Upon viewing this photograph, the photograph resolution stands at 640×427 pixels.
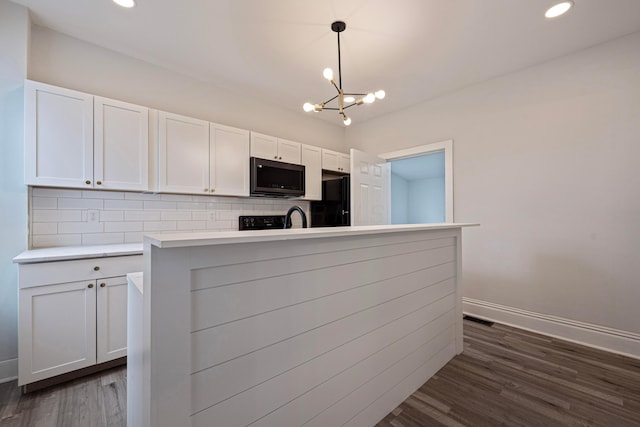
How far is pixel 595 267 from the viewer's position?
2412mm

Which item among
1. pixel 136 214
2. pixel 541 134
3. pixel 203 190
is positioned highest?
pixel 541 134

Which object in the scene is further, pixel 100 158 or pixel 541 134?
pixel 541 134

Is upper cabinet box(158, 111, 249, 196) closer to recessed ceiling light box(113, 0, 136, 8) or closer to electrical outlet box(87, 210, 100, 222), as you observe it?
electrical outlet box(87, 210, 100, 222)

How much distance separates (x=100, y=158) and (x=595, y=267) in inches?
173

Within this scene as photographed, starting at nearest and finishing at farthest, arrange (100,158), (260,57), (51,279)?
(51,279) < (100,158) < (260,57)

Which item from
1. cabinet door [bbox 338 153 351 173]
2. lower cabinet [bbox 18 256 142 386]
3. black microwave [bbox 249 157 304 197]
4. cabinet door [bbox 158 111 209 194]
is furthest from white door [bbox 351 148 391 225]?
lower cabinet [bbox 18 256 142 386]

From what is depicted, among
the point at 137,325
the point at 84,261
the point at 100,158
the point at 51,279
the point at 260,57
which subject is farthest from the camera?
the point at 260,57

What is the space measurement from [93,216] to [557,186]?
4.34 m

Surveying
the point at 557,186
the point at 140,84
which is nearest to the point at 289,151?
the point at 140,84

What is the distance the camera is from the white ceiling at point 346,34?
1971 millimetres

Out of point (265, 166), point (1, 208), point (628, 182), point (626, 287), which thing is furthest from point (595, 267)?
point (1, 208)

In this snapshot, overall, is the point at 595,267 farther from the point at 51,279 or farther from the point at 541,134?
the point at 51,279

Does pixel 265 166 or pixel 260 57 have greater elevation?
pixel 260 57

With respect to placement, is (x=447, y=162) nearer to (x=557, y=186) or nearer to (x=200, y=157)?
(x=557, y=186)
